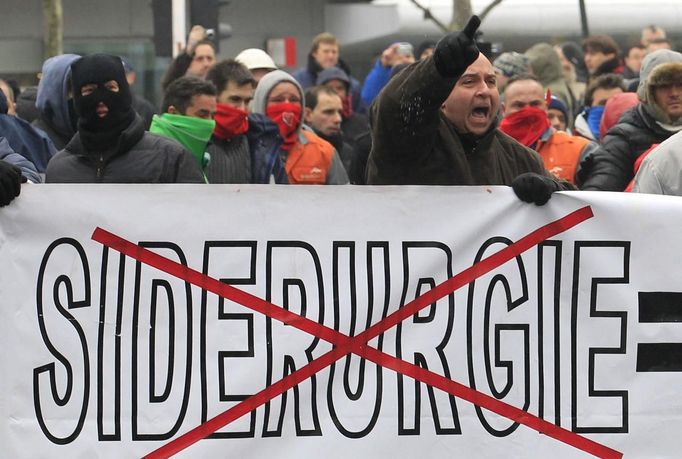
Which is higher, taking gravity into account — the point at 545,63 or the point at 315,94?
the point at 545,63

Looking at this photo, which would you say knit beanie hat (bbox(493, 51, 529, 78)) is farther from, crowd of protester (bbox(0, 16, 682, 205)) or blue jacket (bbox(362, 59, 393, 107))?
blue jacket (bbox(362, 59, 393, 107))

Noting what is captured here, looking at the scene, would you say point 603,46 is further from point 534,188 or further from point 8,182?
point 8,182

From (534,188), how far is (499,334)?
0.48 m

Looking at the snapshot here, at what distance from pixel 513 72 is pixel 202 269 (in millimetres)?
4945

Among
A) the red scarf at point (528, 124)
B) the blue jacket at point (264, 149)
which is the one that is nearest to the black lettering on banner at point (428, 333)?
the blue jacket at point (264, 149)

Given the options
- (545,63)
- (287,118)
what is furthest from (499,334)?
(545,63)

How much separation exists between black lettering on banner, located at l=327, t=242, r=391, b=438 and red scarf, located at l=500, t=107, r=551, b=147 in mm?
3217

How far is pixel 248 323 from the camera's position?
16.0 ft

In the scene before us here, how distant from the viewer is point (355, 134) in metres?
11.3

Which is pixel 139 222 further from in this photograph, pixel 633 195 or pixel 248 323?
pixel 633 195

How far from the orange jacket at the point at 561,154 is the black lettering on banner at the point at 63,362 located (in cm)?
388

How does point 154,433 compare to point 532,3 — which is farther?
point 532,3

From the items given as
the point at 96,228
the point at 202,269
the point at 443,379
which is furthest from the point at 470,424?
the point at 96,228

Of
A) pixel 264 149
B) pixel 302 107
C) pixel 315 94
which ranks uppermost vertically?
pixel 315 94
